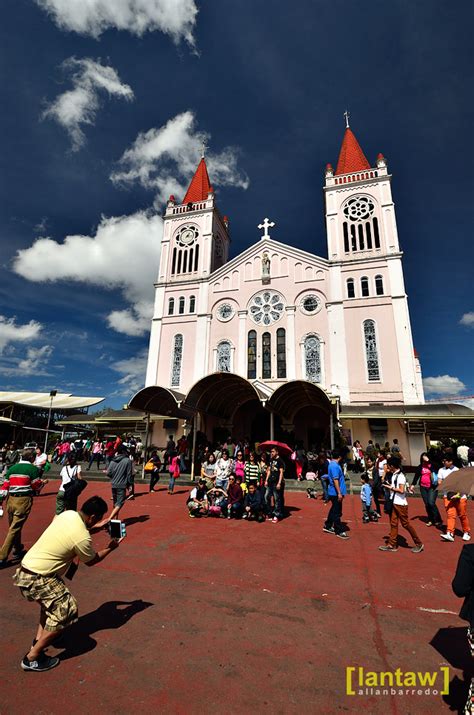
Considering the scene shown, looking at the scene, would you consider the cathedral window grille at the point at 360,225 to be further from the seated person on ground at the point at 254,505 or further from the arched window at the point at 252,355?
the seated person on ground at the point at 254,505

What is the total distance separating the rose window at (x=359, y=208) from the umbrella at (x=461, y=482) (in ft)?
77.6

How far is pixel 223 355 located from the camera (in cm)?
2398

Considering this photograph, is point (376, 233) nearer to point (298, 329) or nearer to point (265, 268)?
point (265, 268)

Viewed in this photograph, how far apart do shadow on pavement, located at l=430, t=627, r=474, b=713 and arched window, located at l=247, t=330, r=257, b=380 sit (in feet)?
62.6

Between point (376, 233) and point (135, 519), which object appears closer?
point (135, 519)

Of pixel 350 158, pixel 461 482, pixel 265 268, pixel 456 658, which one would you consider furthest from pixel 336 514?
pixel 350 158

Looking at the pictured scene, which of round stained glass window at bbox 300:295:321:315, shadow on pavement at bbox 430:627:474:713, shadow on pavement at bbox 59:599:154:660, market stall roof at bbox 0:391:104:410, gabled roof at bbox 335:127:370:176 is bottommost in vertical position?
shadow on pavement at bbox 430:627:474:713

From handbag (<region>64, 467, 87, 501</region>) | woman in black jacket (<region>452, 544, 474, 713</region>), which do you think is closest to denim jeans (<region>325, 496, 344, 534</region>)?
woman in black jacket (<region>452, 544, 474, 713</region>)

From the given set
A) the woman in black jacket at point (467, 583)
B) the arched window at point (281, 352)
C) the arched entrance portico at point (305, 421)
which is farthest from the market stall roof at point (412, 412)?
the woman in black jacket at point (467, 583)

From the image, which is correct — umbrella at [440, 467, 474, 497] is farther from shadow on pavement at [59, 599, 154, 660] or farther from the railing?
the railing

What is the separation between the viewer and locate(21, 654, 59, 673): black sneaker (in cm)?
295

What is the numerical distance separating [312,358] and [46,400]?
2912 cm

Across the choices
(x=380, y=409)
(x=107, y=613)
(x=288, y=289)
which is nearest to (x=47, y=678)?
(x=107, y=613)

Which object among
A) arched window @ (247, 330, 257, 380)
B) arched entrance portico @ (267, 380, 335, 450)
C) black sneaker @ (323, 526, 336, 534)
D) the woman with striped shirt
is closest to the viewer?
black sneaker @ (323, 526, 336, 534)
